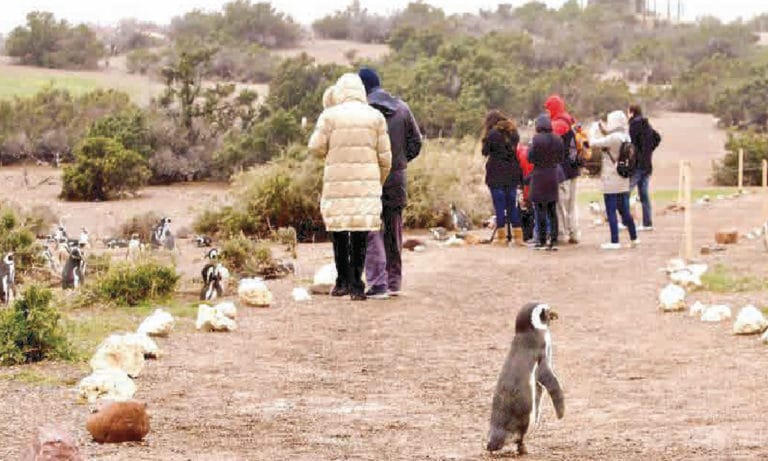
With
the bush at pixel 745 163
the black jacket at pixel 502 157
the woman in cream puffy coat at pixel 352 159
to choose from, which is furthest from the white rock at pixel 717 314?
the bush at pixel 745 163

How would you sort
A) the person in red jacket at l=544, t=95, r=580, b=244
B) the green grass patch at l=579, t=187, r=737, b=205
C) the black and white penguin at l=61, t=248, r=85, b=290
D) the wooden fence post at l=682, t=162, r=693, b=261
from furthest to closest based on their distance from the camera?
the green grass patch at l=579, t=187, r=737, b=205, the person in red jacket at l=544, t=95, r=580, b=244, the wooden fence post at l=682, t=162, r=693, b=261, the black and white penguin at l=61, t=248, r=85, b=290

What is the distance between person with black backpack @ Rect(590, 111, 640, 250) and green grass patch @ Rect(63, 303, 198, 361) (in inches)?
254

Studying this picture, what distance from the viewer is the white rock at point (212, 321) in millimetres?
11789

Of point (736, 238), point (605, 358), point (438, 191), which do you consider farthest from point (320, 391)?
point (438, 191)

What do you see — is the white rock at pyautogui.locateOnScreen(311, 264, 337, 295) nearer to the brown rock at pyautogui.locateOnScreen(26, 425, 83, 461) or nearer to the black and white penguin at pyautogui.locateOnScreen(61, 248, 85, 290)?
the black and white penguin at pyautogui.locateOnScreen(61, 248, 85, 290)

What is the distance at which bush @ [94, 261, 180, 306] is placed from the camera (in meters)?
13.9

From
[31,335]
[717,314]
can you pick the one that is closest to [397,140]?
[717,314]

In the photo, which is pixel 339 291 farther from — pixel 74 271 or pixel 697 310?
pixel 74 271

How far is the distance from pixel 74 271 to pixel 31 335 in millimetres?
6701

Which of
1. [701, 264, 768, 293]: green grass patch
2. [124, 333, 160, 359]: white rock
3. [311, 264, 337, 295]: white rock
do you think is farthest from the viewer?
[311, 264, 337, 295]: white rock

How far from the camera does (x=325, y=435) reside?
25.2 ft

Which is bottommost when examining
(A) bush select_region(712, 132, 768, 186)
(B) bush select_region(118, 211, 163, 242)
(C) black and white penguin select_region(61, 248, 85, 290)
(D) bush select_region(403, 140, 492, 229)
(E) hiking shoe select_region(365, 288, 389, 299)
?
(A) bush select_region(712, 132, 768, 186)

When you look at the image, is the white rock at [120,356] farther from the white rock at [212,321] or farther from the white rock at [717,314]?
the white rock at [717,314]

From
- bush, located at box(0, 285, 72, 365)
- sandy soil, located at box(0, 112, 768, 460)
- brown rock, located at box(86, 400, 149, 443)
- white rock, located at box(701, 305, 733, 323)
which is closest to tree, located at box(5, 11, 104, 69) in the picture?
sandy soil, located at box(0, 112, 768, 460)
